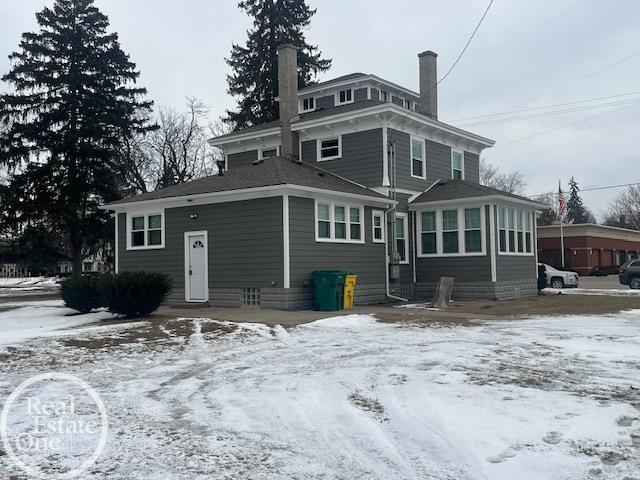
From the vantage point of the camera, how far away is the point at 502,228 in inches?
896

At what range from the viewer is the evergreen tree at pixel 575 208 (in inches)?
3934

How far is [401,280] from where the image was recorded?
75.6 ft

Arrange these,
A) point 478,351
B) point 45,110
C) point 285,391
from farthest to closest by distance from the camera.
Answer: point 45,110 → point 478,351 → point 285,391

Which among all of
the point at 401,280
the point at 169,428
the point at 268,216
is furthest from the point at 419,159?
the point at 169,428

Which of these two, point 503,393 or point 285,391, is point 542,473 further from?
point 285,391

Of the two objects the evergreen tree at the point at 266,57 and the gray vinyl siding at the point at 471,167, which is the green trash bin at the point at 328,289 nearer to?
the gray vinyl siding at the point at 471,167

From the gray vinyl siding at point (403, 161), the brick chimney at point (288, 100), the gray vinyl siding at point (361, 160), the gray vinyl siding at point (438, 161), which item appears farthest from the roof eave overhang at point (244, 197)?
the brick chimney at point (288, 100)

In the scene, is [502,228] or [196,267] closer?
[196,267]

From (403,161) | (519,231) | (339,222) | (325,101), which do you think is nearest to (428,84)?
(325,101)

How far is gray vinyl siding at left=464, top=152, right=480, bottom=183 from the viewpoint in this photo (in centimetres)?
2770

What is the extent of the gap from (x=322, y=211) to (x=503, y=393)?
12895mm

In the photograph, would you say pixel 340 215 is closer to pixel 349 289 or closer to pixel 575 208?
pixel 349 289

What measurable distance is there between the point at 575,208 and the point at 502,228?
8735cm

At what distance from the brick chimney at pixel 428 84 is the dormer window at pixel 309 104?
493 centimetres
